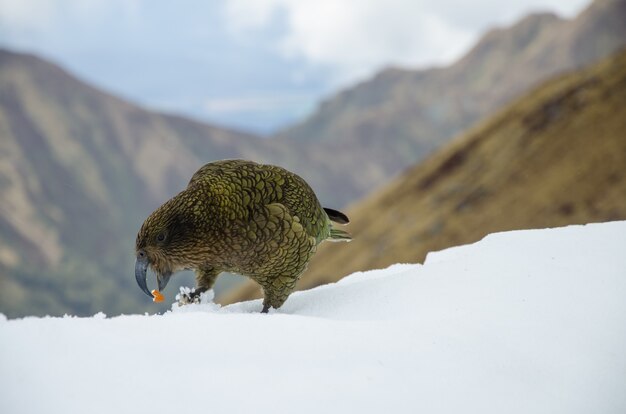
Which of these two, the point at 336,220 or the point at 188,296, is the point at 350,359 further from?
the point at 336,220

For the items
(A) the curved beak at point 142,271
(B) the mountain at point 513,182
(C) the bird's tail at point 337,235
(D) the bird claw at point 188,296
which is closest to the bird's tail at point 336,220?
(C) the bird's tail at point 337,235

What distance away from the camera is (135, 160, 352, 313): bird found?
5637mm

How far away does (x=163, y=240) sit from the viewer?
559 cm

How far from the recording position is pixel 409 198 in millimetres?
45281

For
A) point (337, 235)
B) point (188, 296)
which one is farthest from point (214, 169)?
point (337, 235)

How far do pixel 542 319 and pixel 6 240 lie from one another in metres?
185

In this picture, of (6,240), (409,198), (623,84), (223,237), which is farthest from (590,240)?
(6,240)

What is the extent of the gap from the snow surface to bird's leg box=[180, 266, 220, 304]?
190cm

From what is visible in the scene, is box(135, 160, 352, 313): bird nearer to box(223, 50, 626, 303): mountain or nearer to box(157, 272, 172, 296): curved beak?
box(157, 272, 172, 296): curved beak

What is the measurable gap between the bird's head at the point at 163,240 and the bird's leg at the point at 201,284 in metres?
0.94

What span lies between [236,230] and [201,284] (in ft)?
4.06

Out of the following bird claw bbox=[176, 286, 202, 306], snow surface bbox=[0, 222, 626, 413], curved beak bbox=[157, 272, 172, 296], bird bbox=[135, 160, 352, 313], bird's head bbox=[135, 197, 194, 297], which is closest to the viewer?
snow surface bbox=[0, 222, 626, 413]

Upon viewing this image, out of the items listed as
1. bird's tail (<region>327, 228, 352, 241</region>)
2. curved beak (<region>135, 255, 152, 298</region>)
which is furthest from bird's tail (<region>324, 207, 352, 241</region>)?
curved beak (<region>135, 255, 152, 298</region>)

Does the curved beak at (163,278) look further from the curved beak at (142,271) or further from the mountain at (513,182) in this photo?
the mountain at (513,182)
